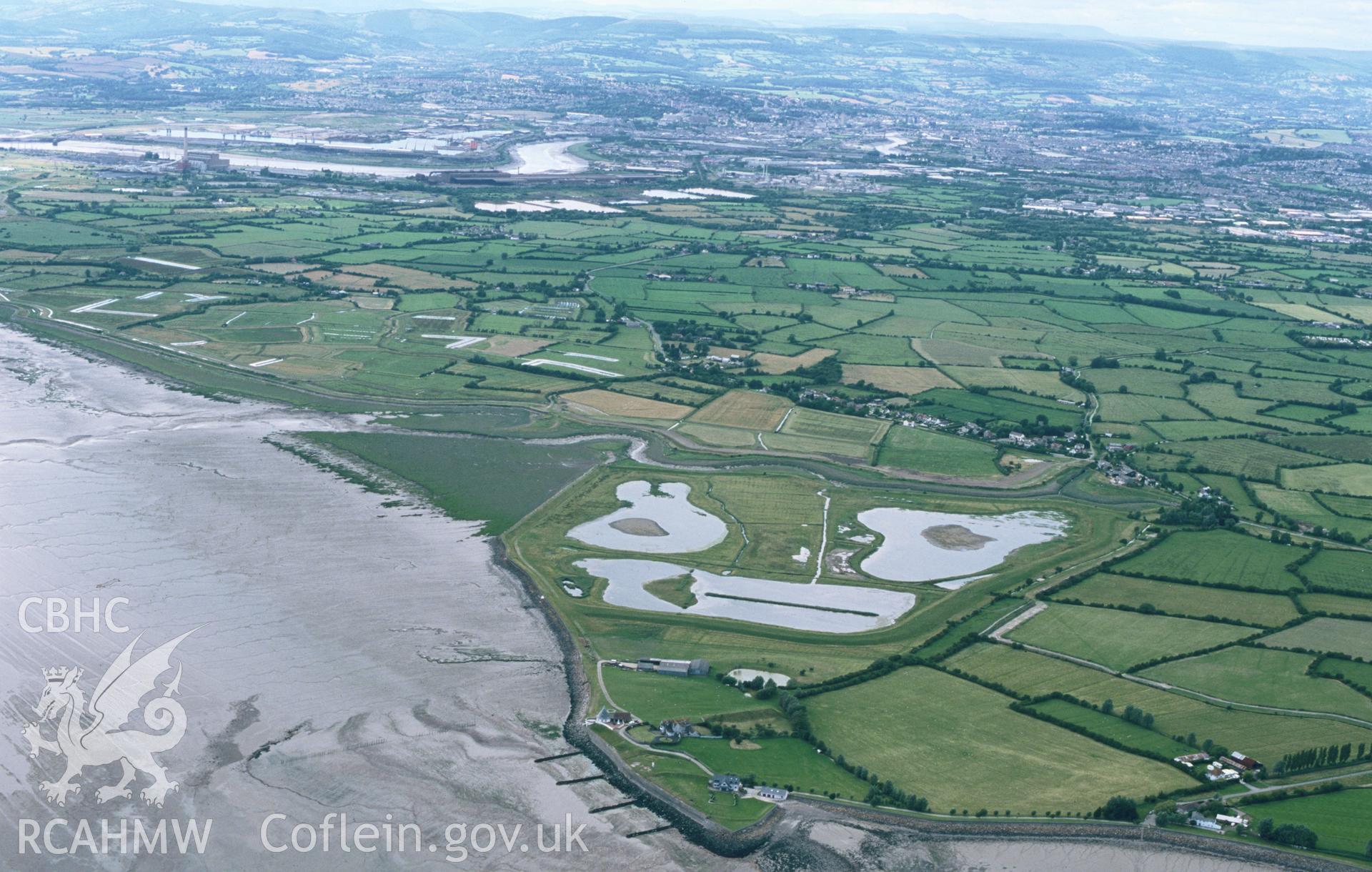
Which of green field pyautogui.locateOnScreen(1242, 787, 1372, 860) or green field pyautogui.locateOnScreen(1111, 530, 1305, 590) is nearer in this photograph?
green field pyautogui.locateOnScreen(1242, 787, 1372, 860)

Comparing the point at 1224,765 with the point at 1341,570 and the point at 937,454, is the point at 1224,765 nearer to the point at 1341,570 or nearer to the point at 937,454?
the point at 1341,570

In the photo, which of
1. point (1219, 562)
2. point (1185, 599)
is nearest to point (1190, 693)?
point (1185, 599)

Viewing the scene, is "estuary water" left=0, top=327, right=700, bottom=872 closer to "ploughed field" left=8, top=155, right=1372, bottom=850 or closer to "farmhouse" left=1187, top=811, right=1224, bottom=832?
"ploughed field" left=8, top=155, right=1372, bottom=850

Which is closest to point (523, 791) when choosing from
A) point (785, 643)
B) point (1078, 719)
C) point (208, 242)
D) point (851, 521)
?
point (785, 643)

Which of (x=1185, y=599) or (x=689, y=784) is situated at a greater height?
(x=1185, y=599)

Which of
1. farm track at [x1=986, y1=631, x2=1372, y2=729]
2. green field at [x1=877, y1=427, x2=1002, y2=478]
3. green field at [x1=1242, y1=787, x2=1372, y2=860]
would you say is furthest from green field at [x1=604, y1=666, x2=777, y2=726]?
green field at [x1=877, y1=427, x2=1002, y2=478]

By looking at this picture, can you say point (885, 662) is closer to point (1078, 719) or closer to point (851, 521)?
point (1078, 719)

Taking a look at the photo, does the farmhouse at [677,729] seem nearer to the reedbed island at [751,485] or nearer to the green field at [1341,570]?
the reedbed island at [751,485]
